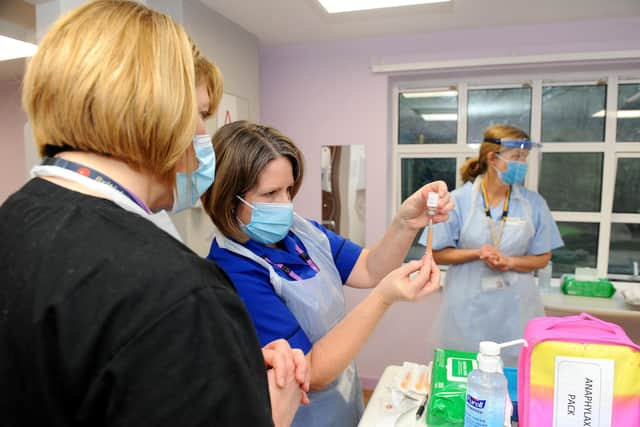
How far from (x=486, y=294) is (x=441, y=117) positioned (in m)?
1.60

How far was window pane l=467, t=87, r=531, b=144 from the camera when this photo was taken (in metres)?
3.05

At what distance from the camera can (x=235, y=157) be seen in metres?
1.09

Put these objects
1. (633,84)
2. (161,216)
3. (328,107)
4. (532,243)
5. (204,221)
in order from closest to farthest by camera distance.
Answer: (161,216) → (532,243) → (204,221) → (633,84) → (328,107)

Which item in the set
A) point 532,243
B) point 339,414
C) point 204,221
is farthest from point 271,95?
point 339,414

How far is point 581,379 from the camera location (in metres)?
0.89

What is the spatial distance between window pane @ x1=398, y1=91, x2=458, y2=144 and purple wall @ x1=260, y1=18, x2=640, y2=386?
211 mm

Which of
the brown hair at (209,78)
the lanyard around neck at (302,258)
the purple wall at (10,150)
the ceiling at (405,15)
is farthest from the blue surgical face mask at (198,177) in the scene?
the purple wall at (10,150)

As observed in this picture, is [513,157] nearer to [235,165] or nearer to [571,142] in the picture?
[571,142]

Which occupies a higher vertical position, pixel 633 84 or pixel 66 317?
pixel 633 84

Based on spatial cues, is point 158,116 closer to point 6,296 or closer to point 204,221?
point 6,296

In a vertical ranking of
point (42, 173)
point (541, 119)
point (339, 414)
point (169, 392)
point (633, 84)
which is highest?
point (633, 84)

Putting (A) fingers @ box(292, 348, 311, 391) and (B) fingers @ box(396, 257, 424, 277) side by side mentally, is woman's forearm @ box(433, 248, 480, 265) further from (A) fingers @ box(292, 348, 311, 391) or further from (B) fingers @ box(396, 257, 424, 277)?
(A) fingers @ box(292, 348, 311, 391)

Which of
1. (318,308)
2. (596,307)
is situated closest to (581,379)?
(318,308)

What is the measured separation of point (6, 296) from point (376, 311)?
0.73 meters
